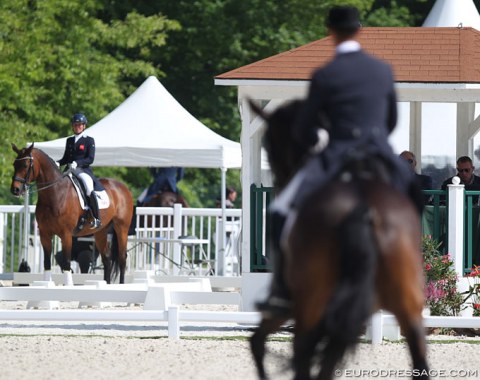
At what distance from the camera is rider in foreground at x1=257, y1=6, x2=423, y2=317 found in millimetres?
8203

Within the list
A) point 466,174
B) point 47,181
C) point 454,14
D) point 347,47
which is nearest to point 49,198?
point 47,181

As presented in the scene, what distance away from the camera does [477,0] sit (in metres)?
40.8

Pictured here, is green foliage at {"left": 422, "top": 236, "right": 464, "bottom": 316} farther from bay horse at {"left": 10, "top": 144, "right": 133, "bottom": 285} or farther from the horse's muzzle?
the horse's muzzle

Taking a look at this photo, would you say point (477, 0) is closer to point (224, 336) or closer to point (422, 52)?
point (422, 52)

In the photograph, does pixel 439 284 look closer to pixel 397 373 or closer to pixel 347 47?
pixel 397 373

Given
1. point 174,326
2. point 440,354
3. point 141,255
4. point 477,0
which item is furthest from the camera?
point 477,0

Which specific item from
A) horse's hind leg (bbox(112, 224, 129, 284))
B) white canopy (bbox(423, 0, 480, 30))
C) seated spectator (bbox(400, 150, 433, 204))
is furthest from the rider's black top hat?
white canopy (bbox(423, 0, 480, 30))

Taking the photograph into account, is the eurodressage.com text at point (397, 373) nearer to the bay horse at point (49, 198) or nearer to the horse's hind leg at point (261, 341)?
the horse's hind leg at point (261, 341)

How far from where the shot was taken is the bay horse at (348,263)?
763 centimetres

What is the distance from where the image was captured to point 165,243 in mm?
26797

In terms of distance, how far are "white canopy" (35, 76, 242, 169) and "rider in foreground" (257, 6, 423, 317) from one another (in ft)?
54.4

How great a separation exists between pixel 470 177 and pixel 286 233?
9.49 m

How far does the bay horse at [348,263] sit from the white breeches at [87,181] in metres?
14.2

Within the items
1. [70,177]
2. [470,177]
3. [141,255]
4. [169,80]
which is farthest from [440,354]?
[169,80]
